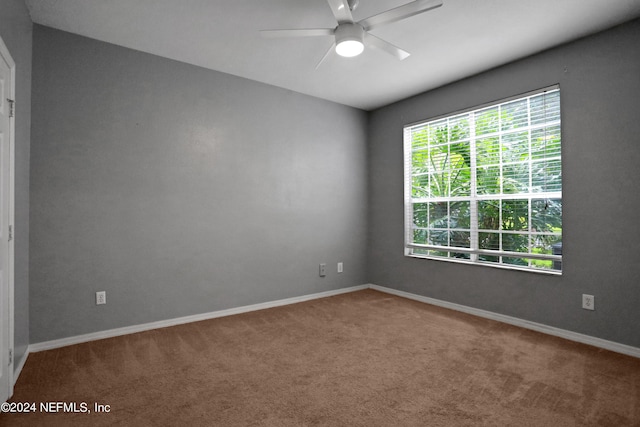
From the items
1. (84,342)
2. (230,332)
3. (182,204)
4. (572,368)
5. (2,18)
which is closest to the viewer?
(2,18)

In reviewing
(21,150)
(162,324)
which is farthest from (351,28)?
(162,324)

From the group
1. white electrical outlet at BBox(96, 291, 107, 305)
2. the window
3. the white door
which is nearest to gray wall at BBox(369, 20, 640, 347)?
the window

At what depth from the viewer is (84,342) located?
2.87 metres

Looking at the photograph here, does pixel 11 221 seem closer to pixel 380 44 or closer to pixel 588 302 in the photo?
pixel 380 44

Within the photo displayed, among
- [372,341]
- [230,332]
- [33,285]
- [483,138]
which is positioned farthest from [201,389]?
[483,138]

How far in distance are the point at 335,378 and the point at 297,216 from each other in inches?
91.8

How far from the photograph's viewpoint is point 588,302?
9.41 feet

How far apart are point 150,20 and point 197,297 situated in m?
2.59

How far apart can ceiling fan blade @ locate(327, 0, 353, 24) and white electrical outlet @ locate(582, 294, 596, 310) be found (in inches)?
119

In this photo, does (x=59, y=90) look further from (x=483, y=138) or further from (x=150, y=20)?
(x=483, y=138)

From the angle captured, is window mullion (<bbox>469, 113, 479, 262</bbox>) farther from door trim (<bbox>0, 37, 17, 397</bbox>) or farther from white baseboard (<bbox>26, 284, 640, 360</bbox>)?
door trim (<bbox>0, 37, 17, 397</bbox>)

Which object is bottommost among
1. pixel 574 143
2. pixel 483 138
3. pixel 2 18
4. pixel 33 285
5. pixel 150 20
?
pixel 33 285

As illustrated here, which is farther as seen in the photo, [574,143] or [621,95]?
[574,143]

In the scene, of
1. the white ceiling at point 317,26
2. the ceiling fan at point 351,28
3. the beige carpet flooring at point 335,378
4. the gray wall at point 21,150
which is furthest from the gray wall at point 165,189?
the ceiling fan at point 351,28
